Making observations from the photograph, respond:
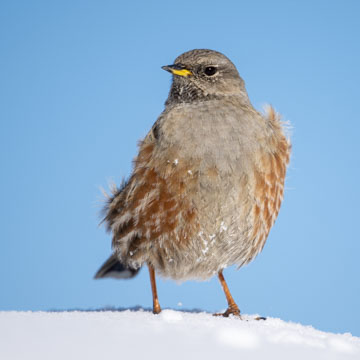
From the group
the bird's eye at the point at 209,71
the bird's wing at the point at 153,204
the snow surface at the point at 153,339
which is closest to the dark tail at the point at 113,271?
the bird's wing at the point at 153,204

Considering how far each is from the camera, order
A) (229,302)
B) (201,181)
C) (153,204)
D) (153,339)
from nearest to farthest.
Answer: (153,339), (201,181), (153,204), (229,302)

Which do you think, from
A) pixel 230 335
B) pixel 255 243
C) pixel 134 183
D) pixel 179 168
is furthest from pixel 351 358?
pixel 134 183

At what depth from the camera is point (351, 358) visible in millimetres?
4926

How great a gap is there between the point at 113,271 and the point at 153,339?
2.79m

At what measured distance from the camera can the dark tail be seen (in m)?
7.50

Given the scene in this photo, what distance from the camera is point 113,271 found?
7.57m

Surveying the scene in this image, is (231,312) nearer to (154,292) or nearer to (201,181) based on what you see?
A: (154,292)

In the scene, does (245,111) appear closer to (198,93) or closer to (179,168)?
(198,93)

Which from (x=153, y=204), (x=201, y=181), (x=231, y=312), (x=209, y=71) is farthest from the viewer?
(x=231, y=312)

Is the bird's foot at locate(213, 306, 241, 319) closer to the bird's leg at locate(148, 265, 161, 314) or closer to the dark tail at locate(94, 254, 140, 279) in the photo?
the bird's leg at locate(148, 265, 161, 314)

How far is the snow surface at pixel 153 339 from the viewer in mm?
4555

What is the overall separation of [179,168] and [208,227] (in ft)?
2.23

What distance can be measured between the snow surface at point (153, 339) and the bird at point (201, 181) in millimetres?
777

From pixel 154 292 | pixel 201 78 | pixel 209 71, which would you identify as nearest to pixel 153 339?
pixel 154 292
